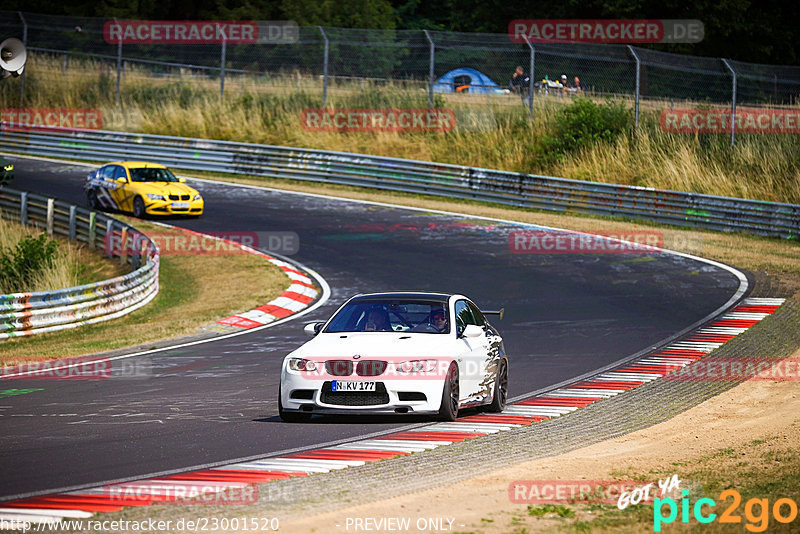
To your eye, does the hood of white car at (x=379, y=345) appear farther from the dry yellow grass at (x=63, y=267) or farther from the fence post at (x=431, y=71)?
the fence post at (x=431, y=71)

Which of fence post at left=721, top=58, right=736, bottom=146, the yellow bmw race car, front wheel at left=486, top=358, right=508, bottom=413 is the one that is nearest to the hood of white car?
front wheel at left=486, top=358, right=508, bottom=413

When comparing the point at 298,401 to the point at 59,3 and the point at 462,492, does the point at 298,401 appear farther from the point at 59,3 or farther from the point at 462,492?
the point at 59,3

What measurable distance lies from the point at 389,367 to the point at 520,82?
26.4m

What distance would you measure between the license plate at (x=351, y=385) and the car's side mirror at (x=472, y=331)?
4.37 ft

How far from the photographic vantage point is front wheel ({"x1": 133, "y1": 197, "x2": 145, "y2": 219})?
1185 inches

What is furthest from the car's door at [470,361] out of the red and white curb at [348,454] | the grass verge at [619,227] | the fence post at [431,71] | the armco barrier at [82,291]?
the fence post at [431,71]

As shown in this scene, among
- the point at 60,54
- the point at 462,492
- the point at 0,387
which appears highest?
the point at 60,54

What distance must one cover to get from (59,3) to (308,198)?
41332 mm

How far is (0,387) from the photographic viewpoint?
13.8 metres

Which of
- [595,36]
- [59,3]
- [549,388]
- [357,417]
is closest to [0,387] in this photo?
[357,417]

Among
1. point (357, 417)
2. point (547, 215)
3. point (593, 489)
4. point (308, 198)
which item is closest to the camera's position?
point (593, 489)

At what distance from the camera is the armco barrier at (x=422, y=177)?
1146 inches

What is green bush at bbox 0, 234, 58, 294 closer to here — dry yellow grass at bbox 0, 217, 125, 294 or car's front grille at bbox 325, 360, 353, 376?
dry yellow grass at bbox 0, 217, 125, 294

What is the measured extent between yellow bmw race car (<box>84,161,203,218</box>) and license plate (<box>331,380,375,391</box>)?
1993 centimetres
